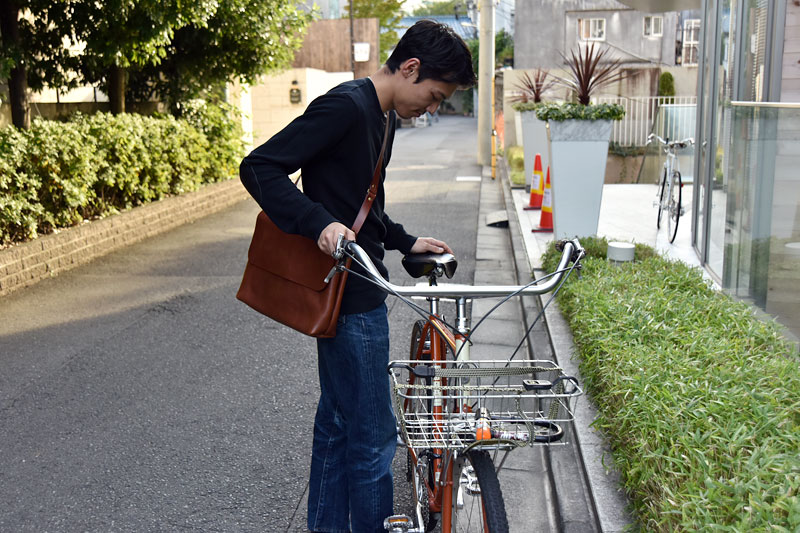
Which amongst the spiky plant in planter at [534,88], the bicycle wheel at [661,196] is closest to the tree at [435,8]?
the spiky plant in planter at [534,88]

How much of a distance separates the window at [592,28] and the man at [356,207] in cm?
3753

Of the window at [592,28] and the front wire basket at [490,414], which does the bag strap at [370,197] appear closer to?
the front wire basket at [490,414]

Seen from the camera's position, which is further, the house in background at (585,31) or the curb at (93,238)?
the house in background at (585,31)

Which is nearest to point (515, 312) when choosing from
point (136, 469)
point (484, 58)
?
point (136, 469)

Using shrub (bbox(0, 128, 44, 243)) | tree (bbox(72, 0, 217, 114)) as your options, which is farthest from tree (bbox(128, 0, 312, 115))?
shrub (bbox(0, 128, 44, 243))

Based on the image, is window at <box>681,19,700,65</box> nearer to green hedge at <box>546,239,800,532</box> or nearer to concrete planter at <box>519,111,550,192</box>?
concrete planter at <box>519,111,550,192</box>

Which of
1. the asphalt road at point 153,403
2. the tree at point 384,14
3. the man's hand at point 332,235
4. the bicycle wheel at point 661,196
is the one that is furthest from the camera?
the tree at point 384,14

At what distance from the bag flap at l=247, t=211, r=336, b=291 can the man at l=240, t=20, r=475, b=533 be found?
0.11 metres

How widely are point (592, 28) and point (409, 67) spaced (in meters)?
38.1

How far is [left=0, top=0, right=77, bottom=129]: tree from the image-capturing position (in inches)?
384

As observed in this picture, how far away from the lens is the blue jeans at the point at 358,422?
8.89 ft

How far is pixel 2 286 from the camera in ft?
24.2

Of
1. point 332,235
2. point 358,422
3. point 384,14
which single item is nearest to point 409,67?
point 332,235

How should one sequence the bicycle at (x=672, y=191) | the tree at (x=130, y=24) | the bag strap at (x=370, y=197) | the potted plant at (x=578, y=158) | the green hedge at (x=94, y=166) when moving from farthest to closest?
the tree at (x=130, y=24), the bicycle at (x=672, y=191), the potted plant at (x=578, y=158), the green hedge at (x=94, y=166), the bag strap at (x=370, y=197)
